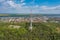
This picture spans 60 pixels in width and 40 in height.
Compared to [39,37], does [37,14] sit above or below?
above

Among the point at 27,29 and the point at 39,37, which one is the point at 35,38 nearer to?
the point at 39,37

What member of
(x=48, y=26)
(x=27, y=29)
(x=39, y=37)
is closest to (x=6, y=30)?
(x=27, y=29)

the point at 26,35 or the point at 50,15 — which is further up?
the point at 50,15

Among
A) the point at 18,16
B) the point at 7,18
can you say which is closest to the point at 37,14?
the point at 18,16

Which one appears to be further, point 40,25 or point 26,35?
point 40,25

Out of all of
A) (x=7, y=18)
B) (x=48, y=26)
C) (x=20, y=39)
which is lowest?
(x=20, y=39)

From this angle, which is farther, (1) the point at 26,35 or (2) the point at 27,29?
(2) the point at 27,29

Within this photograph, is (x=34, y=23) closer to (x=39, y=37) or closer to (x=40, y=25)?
(x=40, y=25)
